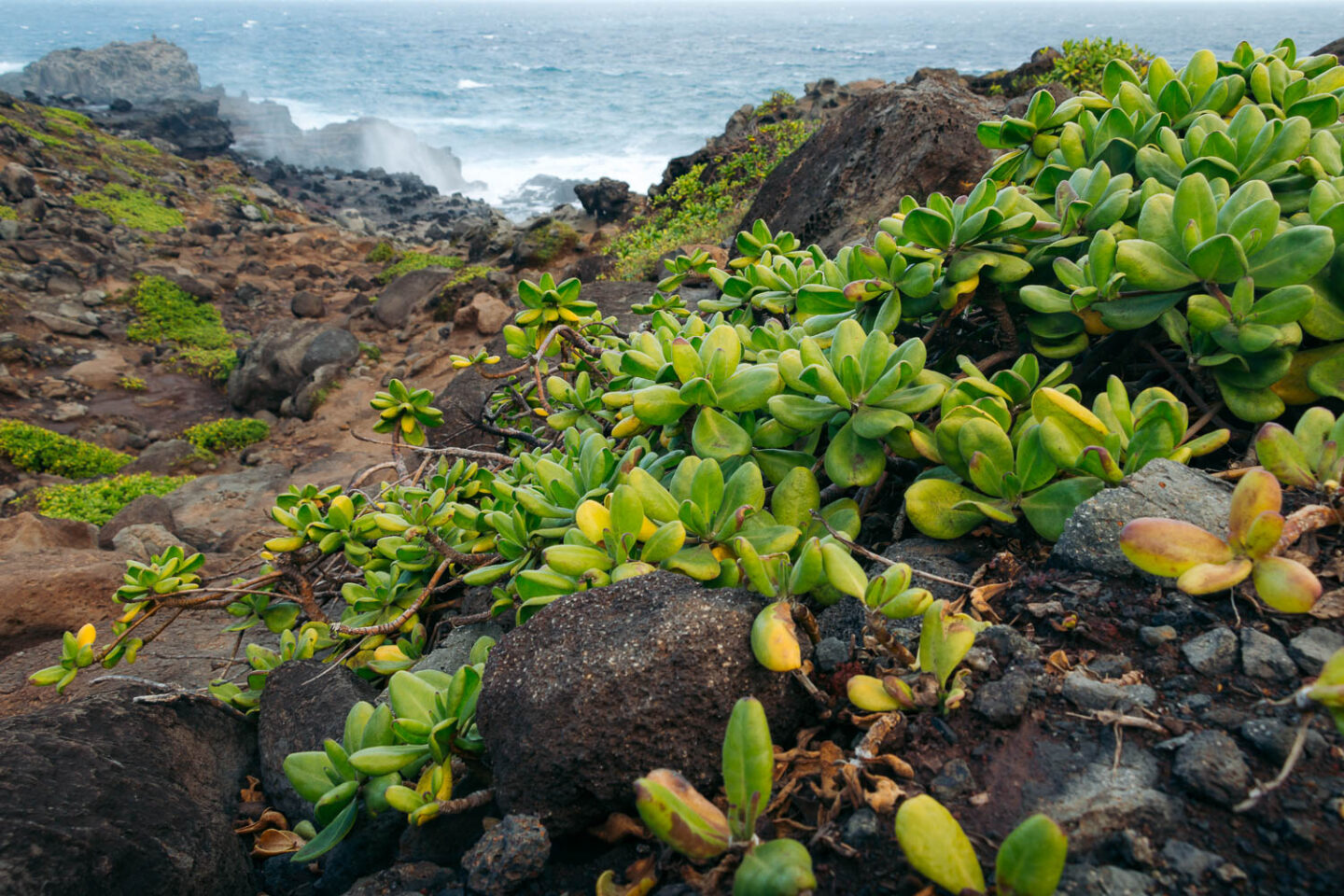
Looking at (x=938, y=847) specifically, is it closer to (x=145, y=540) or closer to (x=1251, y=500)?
(x=1251, y=500)

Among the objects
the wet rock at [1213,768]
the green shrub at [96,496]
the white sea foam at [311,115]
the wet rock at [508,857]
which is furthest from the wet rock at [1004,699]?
the white sea foam at [311,115]

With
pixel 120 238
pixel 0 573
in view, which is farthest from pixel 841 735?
pixel 120 238

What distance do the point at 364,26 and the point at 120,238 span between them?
350 ft

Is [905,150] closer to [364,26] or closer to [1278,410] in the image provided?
[1278,410]

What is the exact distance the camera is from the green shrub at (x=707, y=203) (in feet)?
26.2

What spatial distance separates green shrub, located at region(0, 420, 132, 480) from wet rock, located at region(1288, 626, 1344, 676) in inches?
401

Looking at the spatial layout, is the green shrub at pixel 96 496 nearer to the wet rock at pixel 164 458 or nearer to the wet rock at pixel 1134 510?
the wet rock at pixel 164 458

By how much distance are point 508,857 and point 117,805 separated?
0.95 metres

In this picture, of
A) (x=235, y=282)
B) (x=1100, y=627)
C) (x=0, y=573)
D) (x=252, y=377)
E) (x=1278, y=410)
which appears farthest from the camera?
(x=235, y=282)

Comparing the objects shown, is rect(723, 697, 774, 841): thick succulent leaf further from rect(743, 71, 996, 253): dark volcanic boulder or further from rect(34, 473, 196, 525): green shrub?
rect(34, 473, 196, 525): green shrub

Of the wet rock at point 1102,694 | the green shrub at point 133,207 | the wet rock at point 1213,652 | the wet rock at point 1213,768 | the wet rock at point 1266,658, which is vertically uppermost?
the wet rock at point 1266,658

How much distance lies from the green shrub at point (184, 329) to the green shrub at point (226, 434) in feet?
7.27

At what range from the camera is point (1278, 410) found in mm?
1232

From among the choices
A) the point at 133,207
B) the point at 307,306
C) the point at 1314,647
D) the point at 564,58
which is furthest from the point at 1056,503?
the point at 564,58
